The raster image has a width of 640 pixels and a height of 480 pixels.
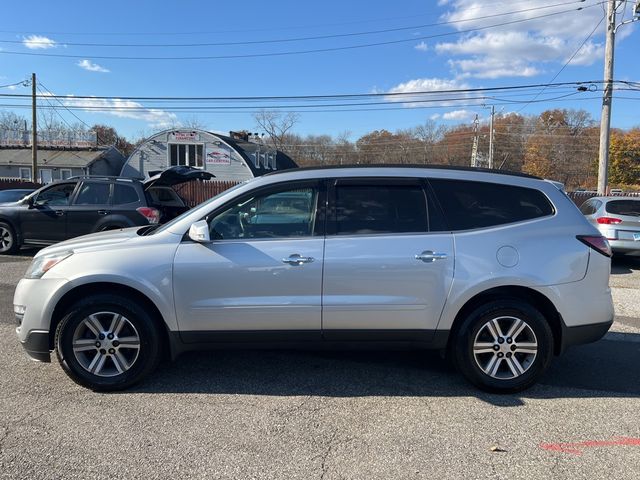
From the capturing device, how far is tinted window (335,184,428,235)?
13.0 feet

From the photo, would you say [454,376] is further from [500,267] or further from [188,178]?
[188,178]

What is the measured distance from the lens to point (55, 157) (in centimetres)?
4947

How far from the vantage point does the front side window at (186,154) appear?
40.0 meters

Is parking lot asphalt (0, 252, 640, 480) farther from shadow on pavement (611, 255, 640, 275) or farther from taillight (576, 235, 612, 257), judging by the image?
shadow on pavement (611, 255, 640, 275)

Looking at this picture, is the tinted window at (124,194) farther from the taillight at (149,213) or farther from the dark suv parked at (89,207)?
the taillight at (149,213)

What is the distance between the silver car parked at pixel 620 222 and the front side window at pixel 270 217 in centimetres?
862

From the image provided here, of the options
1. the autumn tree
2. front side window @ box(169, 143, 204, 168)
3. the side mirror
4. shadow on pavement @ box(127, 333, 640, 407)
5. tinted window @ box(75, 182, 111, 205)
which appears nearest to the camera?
the side mirror

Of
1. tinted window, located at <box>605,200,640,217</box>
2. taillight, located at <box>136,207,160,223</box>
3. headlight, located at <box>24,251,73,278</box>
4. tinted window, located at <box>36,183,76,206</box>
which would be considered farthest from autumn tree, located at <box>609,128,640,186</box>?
headlight, located at <box>24,251,73,278</box>

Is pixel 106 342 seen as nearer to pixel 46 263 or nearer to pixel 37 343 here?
pixel 37 343

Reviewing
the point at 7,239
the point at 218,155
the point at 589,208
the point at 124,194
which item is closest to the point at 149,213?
the point at 124,194

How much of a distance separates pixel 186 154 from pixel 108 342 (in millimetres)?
38243

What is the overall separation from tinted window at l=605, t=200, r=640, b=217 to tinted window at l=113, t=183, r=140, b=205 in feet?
32.9

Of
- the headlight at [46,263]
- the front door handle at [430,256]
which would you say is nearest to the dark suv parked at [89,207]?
the headlight at [46,263]

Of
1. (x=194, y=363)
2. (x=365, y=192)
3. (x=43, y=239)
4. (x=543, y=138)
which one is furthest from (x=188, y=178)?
(x=543, y=138)
